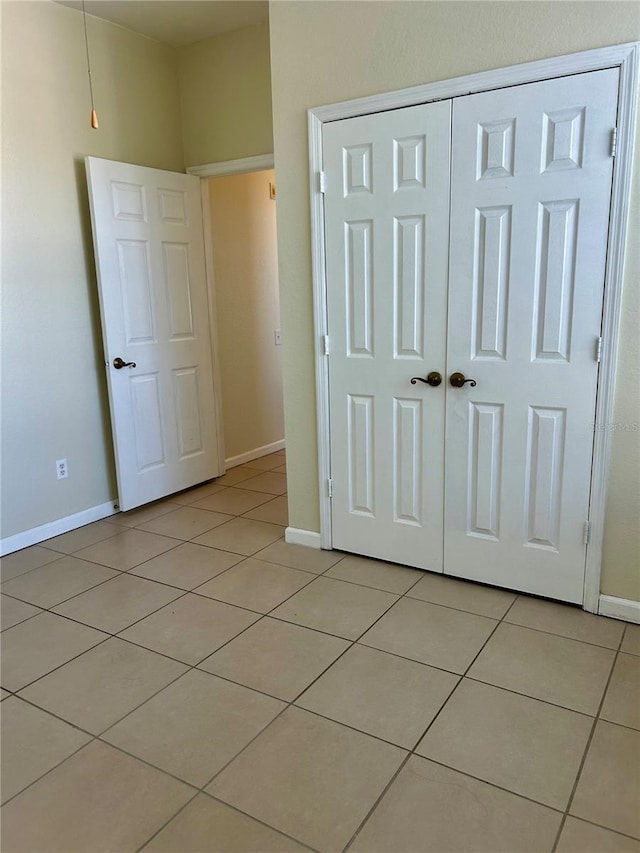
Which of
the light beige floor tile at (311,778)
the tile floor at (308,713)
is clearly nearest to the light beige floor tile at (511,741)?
the tile floor at (308,713)

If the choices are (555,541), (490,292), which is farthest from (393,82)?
(555,541)

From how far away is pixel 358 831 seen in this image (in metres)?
1.53

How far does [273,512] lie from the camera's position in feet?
12.4

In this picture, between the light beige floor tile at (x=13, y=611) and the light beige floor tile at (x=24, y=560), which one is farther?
the light beige floor tile at (x=24, y=560)

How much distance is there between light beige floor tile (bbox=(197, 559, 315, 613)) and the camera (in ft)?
8.80

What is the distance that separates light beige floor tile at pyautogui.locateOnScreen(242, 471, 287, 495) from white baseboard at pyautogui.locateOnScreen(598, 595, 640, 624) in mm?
2207

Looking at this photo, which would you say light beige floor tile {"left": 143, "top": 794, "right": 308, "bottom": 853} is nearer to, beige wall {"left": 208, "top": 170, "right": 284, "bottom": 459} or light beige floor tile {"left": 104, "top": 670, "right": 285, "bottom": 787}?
light beige floor tile {"left": 104, "top": 670, "right": 285, "bottom": 787}

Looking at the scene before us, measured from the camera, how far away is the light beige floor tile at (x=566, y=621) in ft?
7.66

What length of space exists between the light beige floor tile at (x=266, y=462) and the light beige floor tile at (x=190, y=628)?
6.90 ft

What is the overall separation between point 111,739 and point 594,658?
5.44 ft

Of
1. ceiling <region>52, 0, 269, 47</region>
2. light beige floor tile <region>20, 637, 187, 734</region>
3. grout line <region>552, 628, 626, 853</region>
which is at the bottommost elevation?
light beige floor tile <region>20, 637, 187, 734</region>

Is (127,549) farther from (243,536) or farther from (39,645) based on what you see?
(39,645)

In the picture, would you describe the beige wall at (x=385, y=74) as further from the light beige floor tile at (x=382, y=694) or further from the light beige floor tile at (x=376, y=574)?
the light beige floor tile at (x=382, y=694)

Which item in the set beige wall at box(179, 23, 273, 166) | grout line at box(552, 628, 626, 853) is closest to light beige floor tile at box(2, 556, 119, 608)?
grout line at box(552, 628, 626, 853)
